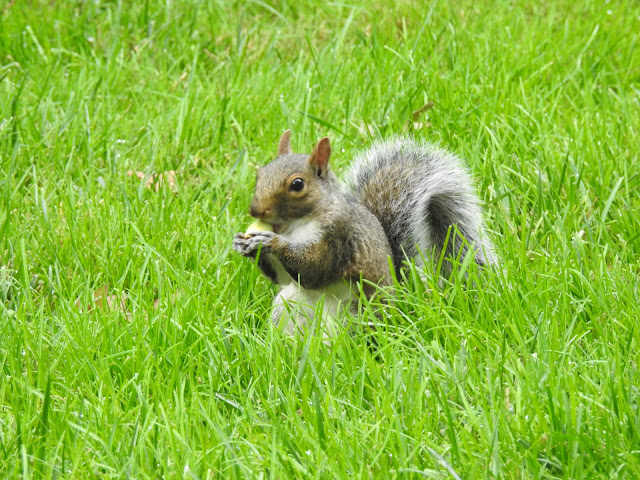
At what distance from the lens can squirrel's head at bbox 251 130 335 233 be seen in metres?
2.22

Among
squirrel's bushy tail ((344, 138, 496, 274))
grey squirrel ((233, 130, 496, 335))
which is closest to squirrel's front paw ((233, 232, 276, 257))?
grey squirrel ((233, 130, 496, 335))

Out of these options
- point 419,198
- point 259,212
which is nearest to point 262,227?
point 259,212

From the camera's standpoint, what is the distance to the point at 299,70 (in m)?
3.48

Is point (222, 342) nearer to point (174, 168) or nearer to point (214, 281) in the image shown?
point (214, 281)

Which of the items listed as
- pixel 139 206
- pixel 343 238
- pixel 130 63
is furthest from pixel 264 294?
pixel 130 63

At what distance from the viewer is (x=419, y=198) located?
8.04ft

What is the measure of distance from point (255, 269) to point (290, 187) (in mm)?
280

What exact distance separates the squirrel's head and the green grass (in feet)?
0.77

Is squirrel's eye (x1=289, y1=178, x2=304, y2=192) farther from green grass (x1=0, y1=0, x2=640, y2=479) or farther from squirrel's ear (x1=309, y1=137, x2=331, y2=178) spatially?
green grass (x1=0, y1=0, x2=640, y2=479)

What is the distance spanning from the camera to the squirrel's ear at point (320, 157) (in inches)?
90.0

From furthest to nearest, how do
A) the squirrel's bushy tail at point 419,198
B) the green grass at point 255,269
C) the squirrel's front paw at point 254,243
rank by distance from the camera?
the squirrel's bushy tail at point 419,198 → the squirrel's front paw at point 254,243 → the green grass at point 255,269

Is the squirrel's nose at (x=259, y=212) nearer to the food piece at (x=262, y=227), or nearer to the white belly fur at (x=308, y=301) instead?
the food piece at (x=262, y=227)

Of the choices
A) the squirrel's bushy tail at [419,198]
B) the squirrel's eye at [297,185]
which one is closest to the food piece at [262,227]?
the squirrel's eye at [297,185]

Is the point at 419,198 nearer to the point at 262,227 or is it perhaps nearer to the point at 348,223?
the point at 348,223
